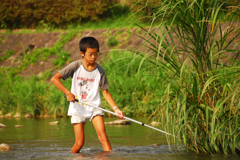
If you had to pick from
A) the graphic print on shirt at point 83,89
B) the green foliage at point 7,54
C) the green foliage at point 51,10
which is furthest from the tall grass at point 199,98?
the green foliage at point 51,10

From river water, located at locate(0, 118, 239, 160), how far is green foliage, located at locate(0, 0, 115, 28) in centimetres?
1131

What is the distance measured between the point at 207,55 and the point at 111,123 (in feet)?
14.2

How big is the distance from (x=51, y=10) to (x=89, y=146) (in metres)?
14.3

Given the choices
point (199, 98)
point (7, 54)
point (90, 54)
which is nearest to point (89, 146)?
point (90, 54)

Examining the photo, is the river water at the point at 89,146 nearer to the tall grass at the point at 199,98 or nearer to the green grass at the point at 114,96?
the tall grass at the point at 199,98

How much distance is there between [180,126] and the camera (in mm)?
3648

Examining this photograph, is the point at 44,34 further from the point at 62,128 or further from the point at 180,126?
the point at 180,126

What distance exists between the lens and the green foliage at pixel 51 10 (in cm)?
1764

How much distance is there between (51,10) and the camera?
1812 cm

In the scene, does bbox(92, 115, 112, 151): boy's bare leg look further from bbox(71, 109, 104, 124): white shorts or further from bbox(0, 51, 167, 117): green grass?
bbox(0, 51, 167, 117): green grass

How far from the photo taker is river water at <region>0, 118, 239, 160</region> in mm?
3818

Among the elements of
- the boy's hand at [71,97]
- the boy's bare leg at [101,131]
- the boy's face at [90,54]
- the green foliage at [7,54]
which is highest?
the green foliage at [7,54]

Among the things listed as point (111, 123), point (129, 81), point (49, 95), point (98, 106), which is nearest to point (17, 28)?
point (49, 95)

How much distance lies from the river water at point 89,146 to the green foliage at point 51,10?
11306 millimetres
